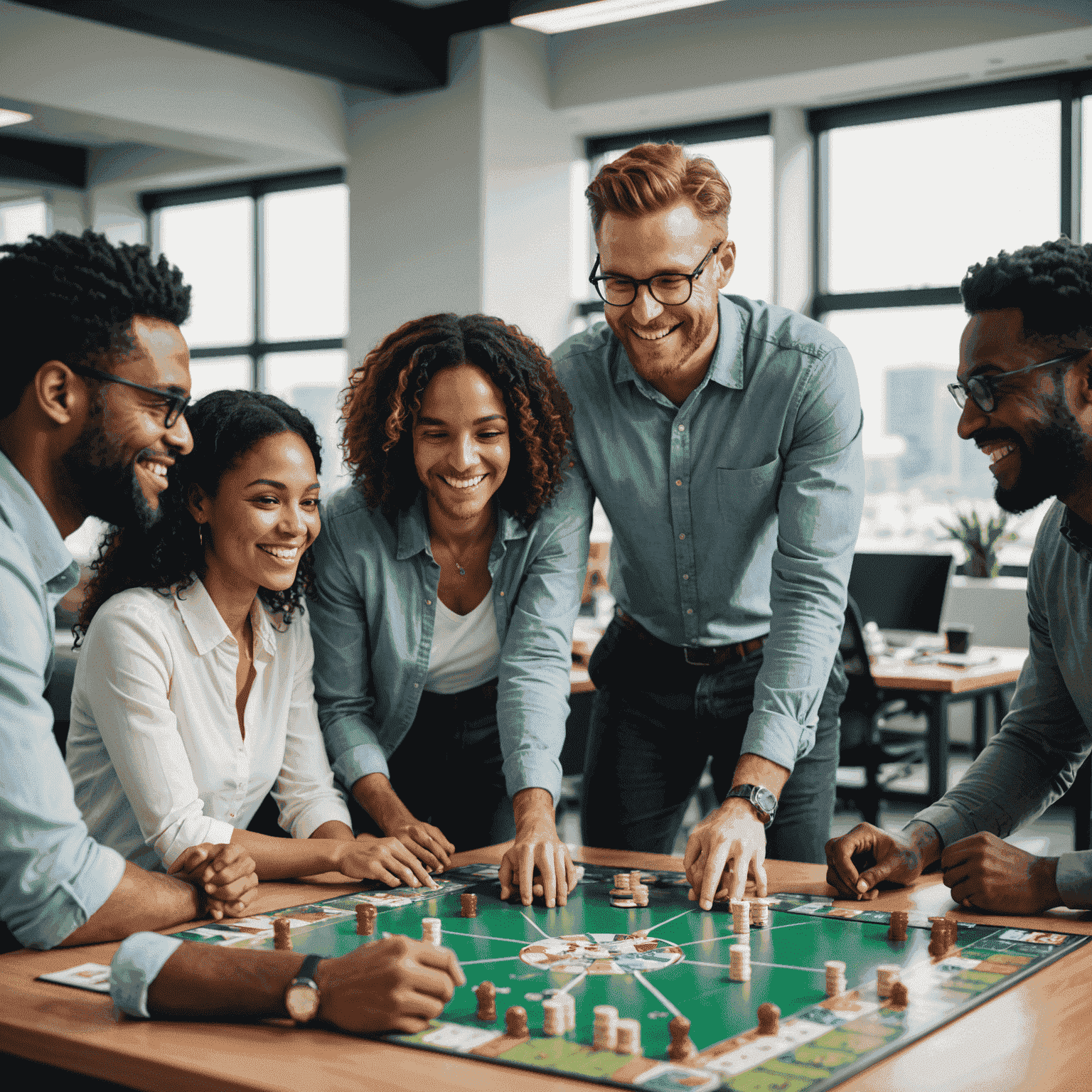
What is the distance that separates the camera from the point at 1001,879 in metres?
1.69

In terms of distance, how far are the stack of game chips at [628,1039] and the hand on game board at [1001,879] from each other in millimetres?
674

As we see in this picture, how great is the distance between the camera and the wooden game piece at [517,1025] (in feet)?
4.09

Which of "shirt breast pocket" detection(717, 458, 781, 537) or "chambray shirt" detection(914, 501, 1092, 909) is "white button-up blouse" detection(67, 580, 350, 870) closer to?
"shirt breast pocket" detection(717, 458, 781, 537)

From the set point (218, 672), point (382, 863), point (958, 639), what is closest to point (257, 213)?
point (958, 639)

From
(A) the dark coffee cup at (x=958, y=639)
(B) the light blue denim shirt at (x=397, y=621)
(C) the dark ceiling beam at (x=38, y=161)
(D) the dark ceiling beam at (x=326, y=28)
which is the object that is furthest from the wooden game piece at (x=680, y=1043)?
(C) the dark ceiling beam at (x=38, y=161)

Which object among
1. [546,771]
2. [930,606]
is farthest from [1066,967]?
[930,606]

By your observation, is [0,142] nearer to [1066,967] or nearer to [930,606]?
[930,606]

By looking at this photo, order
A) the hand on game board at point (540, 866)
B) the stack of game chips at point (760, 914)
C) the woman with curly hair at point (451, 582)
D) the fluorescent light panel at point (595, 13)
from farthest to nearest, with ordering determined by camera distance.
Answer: the fluorescent light panel at point (595, 13), the woman with curly hair at point (451, 582), the hand on game board at point (540, 866), the stack of game chips at point (760, 914)

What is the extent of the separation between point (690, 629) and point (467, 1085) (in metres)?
1.26

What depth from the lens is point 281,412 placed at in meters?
2.15

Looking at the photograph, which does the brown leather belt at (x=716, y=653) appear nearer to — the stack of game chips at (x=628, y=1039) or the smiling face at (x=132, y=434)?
the smiling face at (x=132, y=434)

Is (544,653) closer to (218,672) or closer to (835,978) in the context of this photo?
(218,672)

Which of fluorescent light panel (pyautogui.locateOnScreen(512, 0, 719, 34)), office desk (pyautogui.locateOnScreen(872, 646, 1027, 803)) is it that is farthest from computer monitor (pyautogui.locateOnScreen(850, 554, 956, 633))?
fluorescent light panel (pyautogui.locateOnScreen(512, 0, 719, 34))

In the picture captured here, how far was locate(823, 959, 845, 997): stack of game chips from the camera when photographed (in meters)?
1.35
